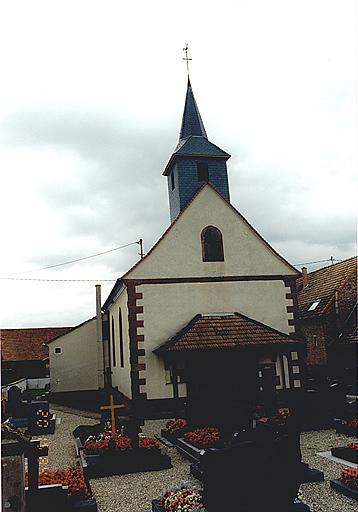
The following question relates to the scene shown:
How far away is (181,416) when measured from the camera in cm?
1780

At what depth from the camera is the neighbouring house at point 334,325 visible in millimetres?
23906

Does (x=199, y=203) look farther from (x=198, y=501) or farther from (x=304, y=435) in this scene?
(x=198, y=501)

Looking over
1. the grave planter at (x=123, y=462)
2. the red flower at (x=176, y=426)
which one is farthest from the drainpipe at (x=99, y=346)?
the grave planter at (x=123, y=462)

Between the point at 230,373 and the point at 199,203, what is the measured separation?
7.70m

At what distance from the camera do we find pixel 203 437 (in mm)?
12688

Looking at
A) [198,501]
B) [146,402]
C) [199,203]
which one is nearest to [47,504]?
[198,501]

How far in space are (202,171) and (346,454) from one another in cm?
1552

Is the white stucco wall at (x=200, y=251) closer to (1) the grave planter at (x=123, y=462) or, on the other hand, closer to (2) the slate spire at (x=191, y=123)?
(2) the slate spire at (x=191, y=123)

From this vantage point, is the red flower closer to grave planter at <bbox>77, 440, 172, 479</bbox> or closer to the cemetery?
the cemetery

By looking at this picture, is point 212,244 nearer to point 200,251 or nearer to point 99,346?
point 200,251

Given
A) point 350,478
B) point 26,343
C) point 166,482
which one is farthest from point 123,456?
point 26,343

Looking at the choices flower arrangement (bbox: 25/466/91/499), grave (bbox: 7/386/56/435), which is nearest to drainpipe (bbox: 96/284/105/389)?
grave (bbox: 7/386/56/435)

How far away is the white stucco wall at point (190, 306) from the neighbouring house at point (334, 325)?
5491mm

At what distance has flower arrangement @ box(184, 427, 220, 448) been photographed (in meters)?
12.2
